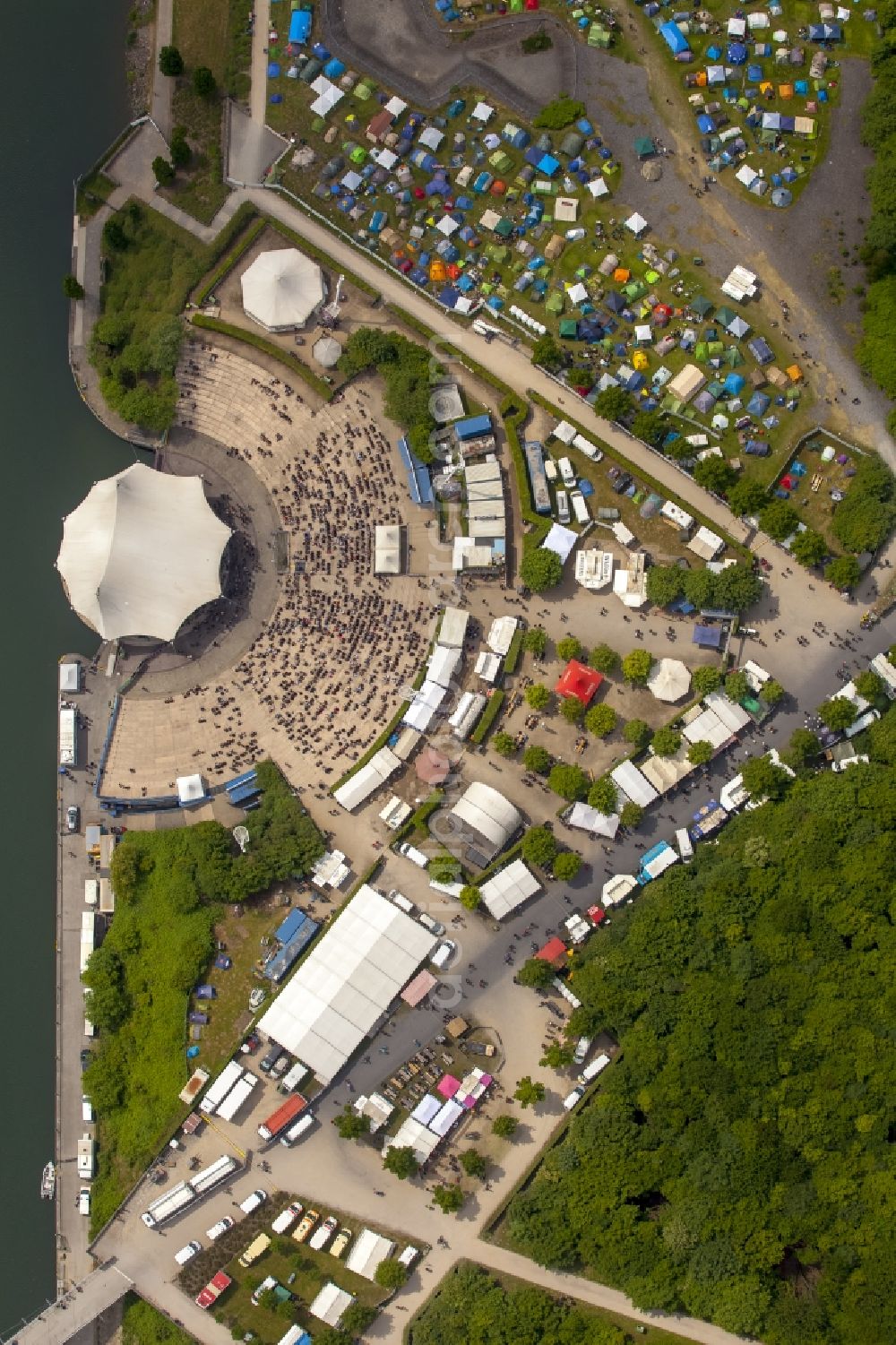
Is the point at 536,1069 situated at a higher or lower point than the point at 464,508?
lower

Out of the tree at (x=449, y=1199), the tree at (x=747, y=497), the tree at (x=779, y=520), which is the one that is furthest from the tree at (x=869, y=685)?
the tree at (x=449, y=1199)

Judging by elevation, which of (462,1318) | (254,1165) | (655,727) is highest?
(655,727)

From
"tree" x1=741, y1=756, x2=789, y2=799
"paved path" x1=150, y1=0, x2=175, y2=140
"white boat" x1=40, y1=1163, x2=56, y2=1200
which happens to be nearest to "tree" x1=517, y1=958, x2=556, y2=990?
"tree" x1=741, y1=756, x2=789, y2=799

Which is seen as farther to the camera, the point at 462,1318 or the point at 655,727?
the point at 655,727

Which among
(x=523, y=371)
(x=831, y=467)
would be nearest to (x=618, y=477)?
(x=523, y=371)

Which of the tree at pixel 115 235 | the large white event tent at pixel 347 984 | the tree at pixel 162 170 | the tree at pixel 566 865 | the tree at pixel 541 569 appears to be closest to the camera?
the large white event tent at pixel 347 984

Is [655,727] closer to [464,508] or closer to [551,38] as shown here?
[464,508]

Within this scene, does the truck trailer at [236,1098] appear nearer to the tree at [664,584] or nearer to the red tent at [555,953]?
the red tent at [555,953]
